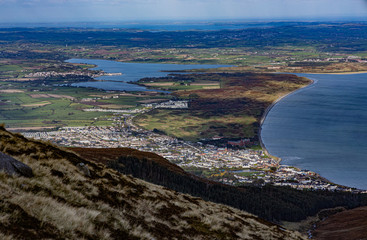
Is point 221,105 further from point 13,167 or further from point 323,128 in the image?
point 13,167

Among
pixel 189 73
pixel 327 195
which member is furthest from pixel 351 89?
pixel 327 195

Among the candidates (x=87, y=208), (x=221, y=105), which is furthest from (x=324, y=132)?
(x=87, y=208)

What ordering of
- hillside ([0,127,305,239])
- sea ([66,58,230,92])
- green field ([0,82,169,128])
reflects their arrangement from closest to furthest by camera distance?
hillside ([0,127,305,239]) < green field ([0,82,169,128]) < sea ([66,58,230,92])

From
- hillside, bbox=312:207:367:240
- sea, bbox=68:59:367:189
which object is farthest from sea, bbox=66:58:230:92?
hillside, bbox=312:207:367:240

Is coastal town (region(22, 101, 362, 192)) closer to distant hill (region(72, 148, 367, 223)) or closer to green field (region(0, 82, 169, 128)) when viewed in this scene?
distant hill (region(72, 148, 367, 223))

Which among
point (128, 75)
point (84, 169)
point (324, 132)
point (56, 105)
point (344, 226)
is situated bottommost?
point (324, 132)

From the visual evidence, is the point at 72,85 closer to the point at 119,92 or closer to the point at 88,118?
the point at 119,92

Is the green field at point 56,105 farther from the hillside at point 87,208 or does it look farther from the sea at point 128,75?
the hillside at point 87,208
